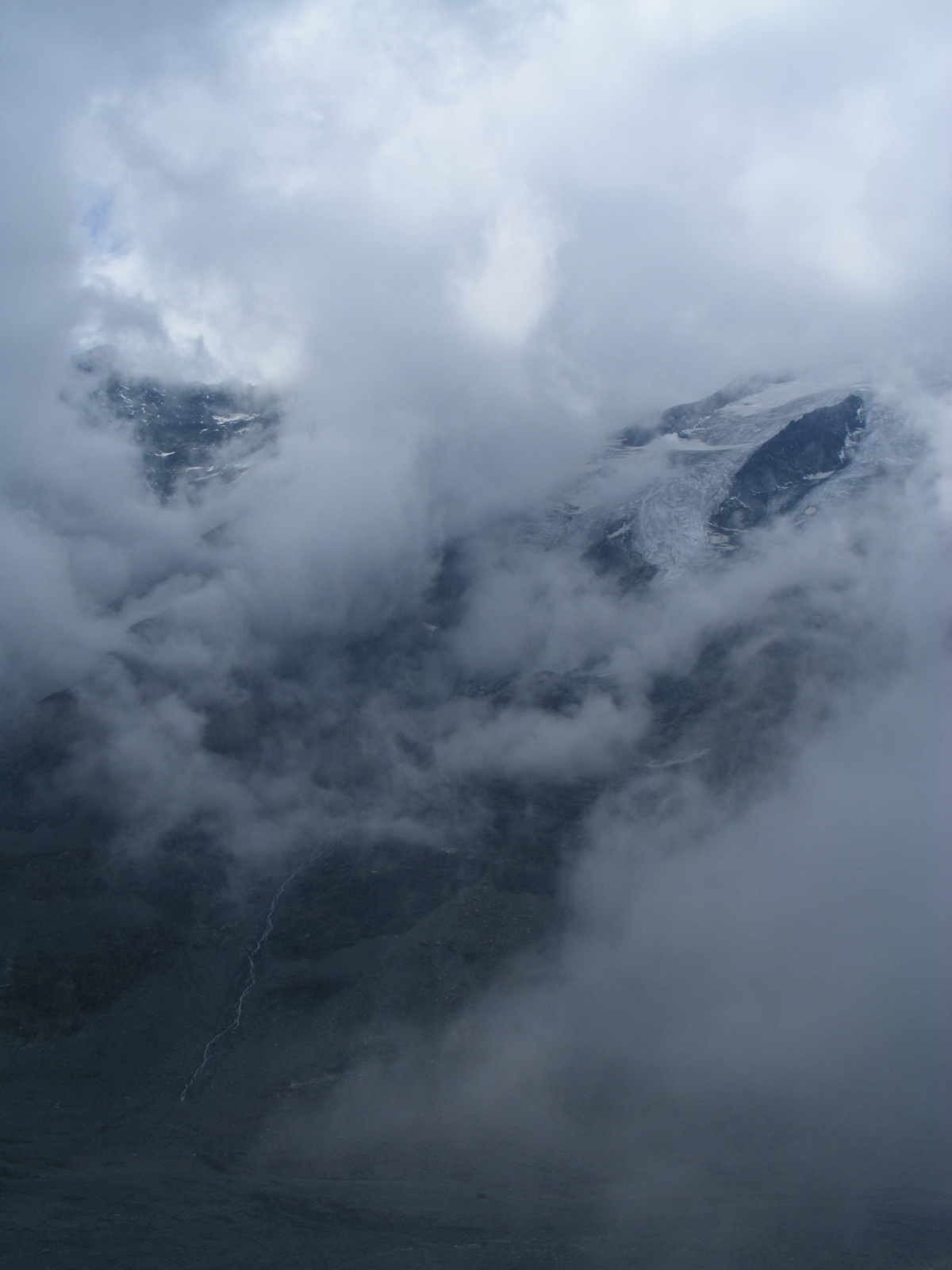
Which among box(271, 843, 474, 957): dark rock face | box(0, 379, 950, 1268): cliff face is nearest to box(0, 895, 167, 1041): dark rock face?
box(0, 379, 950, 1268): cliff face

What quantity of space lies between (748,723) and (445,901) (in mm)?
68681

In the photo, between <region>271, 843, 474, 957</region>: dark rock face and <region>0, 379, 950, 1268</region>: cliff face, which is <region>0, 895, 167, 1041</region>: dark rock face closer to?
<region>0, 379, 950, 1268</region>: cliff face

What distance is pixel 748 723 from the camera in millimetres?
171000

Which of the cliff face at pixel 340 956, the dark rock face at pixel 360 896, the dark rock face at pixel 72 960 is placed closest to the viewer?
the cliff face at pixel 340 956

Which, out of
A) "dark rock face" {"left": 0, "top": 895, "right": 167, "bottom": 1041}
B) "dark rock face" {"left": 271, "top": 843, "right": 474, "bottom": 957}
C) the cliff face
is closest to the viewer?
the cliff face

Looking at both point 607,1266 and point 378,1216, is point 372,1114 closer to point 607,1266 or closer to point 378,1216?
point 378,1216

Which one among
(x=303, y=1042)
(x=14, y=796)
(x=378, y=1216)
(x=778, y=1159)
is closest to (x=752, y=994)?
(x=778, y=1159)

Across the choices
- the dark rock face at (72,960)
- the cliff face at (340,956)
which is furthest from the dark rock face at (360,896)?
the dark rock face at (72,960)

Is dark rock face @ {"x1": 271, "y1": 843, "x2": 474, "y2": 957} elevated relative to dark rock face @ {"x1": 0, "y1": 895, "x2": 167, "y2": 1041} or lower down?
elevated

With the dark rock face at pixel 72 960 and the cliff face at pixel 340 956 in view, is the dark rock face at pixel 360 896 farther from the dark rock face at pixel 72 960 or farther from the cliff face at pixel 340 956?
the dark rock face at pixel 72 960

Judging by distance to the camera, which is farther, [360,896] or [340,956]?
[360,896]

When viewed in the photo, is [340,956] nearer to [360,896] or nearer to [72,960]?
[360,896]

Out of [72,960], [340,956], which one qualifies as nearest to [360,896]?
[340,956]

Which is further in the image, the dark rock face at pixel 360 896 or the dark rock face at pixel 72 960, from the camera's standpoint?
the dark rock face at pixel 360 896
